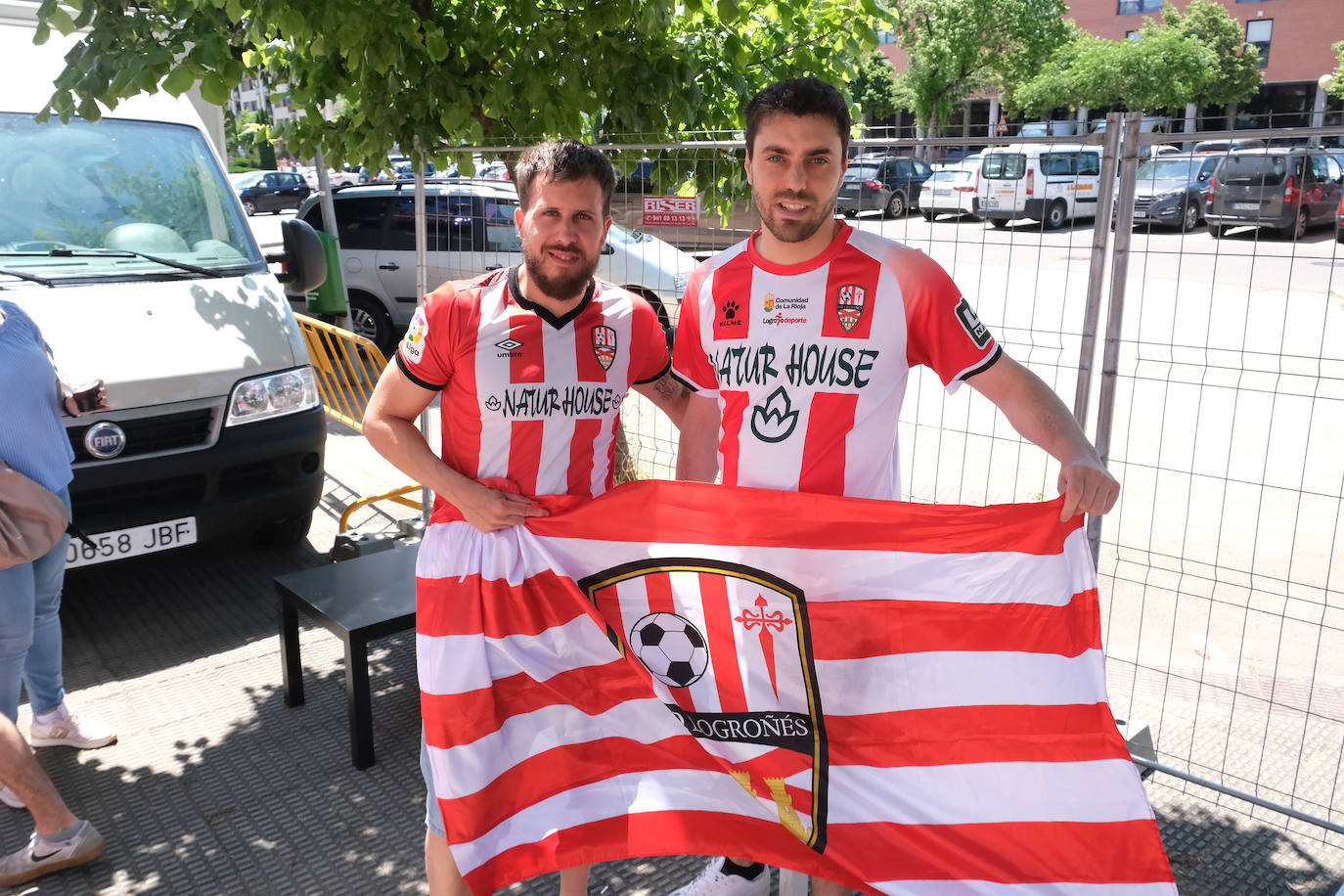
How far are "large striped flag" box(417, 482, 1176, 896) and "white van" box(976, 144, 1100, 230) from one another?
1.77m

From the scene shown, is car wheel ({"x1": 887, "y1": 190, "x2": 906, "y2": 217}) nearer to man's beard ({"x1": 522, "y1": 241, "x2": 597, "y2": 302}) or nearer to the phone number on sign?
man's beard ({"x1": 522, "y1": 241, "x2": 597, "y2": 302})

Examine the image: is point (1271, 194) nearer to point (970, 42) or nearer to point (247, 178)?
point (247, 178)

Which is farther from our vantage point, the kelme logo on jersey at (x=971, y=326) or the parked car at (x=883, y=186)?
the parked car at (x=883, y=186)

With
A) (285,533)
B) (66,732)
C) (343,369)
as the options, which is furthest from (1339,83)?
(66,732)

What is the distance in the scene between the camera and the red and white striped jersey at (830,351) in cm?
284

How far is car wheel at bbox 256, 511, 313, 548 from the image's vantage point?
670cm

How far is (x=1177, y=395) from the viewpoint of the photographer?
35.0 feet

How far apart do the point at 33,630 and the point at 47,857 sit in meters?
0.85

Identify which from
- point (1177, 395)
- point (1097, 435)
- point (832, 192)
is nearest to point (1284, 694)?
point (1097, 435)

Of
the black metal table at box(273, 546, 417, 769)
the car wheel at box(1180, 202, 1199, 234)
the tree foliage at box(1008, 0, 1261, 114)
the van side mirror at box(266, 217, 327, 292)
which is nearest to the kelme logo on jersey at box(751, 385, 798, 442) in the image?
the car wheel at box(1180, 202, 1199, 234)

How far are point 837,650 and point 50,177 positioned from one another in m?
5.18

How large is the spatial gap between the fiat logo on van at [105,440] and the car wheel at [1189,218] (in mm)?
4743

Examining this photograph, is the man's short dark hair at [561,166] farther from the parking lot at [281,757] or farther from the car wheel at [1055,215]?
the car wheel at [1055,215]

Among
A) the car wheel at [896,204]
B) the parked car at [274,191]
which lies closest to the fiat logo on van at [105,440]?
the car wheel at [896,204]
